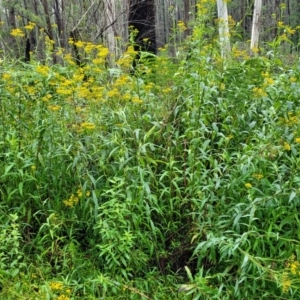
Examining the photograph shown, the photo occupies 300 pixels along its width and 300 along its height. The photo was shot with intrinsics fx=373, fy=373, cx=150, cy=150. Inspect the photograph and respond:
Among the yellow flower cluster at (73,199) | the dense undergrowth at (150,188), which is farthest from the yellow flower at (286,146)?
the yellow flower cluster at (73,199)

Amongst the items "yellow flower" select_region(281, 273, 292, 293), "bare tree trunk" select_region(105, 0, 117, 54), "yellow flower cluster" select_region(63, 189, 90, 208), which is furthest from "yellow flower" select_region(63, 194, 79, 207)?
"bare tree trunk" select_region(105, 0, 117, 54)

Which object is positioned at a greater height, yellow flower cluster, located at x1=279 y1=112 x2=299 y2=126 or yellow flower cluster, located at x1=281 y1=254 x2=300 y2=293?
yellow flower cluster, located at x1=279 y1=112 x2=299 y2=126

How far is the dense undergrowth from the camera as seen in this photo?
2127 mm

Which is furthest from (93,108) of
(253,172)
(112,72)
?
(253,172)

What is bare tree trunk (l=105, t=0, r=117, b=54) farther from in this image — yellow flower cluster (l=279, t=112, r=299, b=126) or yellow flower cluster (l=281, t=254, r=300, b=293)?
yellow flower cluster (l=281, t=254, r=300, b=293)

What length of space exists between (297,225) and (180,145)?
93cm

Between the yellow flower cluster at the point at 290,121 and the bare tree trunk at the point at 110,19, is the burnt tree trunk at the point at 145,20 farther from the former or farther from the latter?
the yellow flower cluster at the point at 290,121

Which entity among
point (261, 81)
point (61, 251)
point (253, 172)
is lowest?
point (61, 251)

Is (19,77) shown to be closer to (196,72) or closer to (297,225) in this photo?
(196,72)

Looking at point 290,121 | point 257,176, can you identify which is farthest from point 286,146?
point 290,121

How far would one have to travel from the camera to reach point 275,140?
2402 mm

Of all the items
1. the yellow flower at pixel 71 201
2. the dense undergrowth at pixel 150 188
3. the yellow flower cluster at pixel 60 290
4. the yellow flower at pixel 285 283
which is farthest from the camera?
the yellow flower at pixel 71 201

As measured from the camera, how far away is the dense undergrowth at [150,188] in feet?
6.98

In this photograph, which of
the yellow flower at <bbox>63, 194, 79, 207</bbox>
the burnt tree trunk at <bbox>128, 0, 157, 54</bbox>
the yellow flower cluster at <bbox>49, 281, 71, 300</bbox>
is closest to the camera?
the yellow flower cluster at <bbox>49, 281, 71, 300</bbox>
